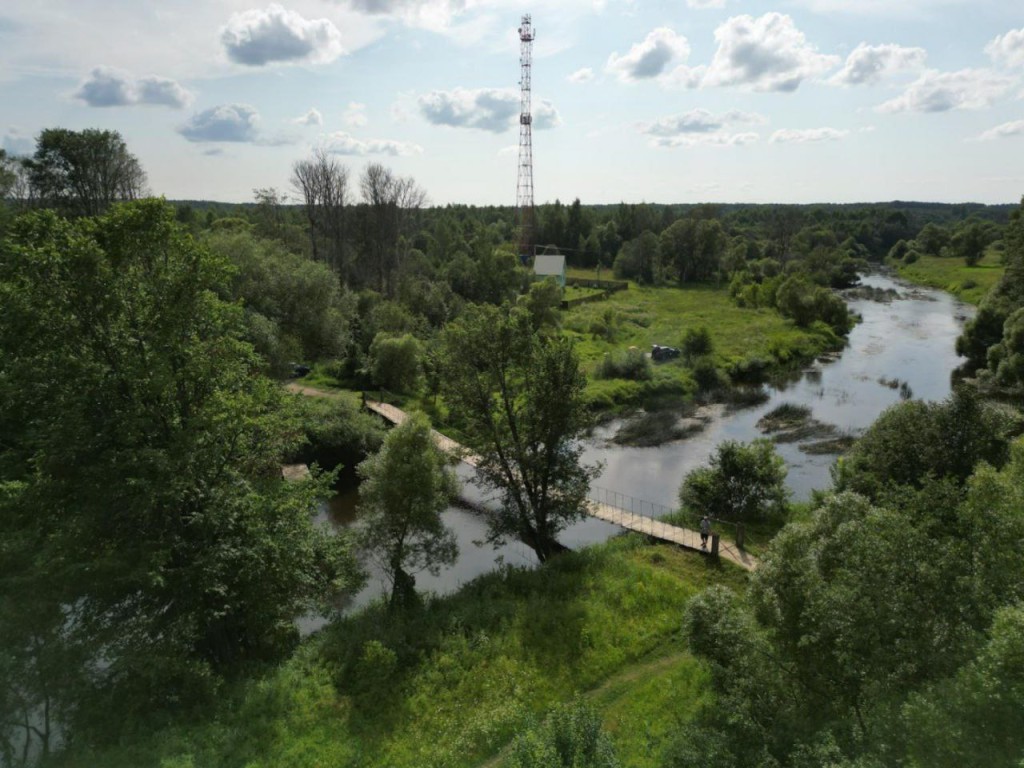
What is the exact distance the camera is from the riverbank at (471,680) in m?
12.8

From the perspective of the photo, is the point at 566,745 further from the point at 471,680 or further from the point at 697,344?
the point at 697,344

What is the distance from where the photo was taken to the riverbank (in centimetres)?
1284

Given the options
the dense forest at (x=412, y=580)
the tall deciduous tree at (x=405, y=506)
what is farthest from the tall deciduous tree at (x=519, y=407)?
the tall deciduous tree at (x=405, y=506)

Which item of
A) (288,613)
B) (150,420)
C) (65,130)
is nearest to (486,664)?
(288,613)

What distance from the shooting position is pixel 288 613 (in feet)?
54.8

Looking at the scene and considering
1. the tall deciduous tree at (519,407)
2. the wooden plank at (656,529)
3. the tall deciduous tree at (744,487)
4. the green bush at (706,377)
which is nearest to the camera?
the wooden plank at (656,529)

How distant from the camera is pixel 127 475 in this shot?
1383cm

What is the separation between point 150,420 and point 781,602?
536 inches

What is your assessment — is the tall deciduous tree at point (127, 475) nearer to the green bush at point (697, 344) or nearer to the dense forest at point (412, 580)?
the dense forest at point (412, 580)

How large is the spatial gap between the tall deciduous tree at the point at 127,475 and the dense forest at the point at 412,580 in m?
0.07

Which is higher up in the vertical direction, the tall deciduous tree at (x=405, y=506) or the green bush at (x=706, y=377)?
the tall deciduous tree at (x=405, y=506)

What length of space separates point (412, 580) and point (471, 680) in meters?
4.96

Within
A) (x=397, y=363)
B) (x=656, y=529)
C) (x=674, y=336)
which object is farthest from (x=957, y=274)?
(x=656, y=529)

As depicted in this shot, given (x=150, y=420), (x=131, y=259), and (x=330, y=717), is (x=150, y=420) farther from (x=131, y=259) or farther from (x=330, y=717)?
(x=330, y=717)
